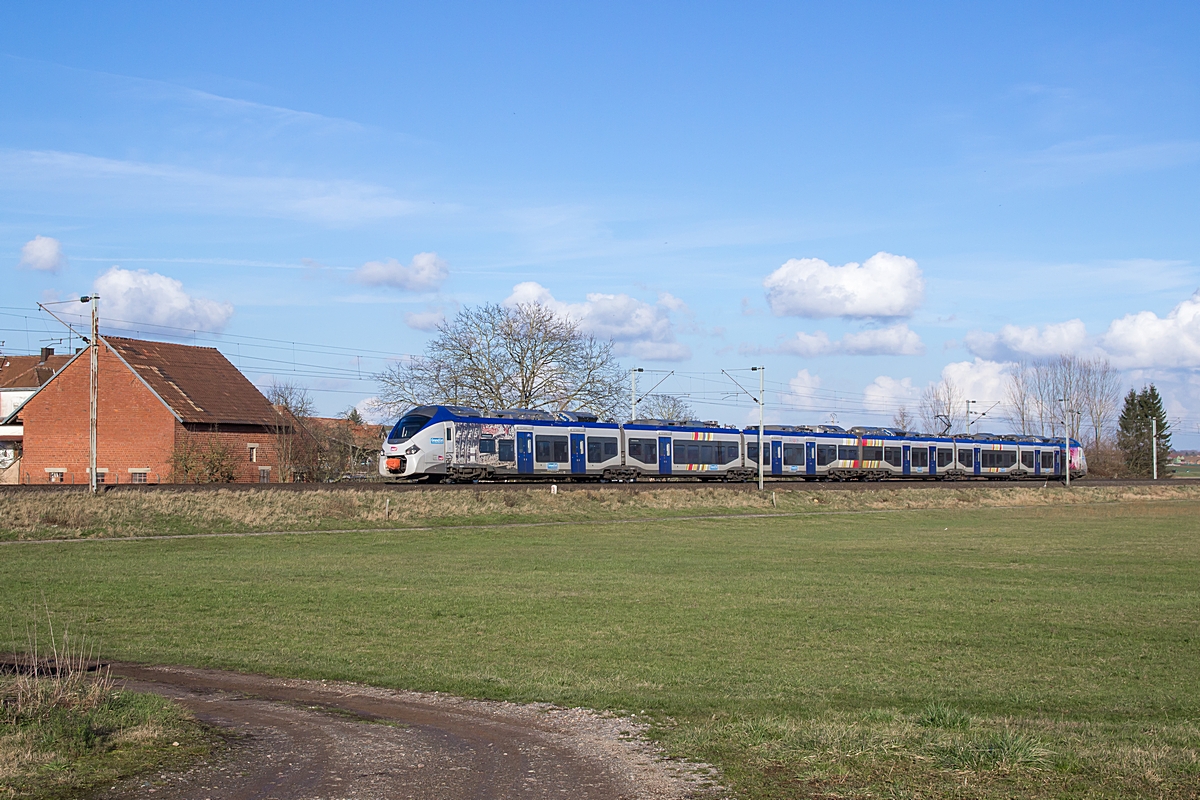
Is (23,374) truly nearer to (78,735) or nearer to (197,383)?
(197,383)

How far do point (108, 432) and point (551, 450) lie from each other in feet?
85.7

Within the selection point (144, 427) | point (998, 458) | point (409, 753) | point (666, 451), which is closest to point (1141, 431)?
point (998, 458)

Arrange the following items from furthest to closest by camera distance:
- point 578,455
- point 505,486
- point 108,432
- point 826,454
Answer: point 826,454
point 108,432
point 578,455
point 505,486

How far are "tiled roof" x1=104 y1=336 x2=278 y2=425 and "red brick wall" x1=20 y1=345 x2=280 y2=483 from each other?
775 mm

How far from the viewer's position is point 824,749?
24.2ft

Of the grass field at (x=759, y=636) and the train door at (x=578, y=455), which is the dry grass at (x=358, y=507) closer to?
the grass field at (x=759, y=636)

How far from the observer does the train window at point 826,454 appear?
208ft

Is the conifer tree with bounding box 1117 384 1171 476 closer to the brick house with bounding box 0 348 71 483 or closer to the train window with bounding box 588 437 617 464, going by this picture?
the train window with bounding box 588 437 617 464

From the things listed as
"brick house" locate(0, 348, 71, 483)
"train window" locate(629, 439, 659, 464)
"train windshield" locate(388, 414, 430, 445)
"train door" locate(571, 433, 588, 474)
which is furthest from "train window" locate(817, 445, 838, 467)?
"brick house" locate(0, 348, 71, 483)

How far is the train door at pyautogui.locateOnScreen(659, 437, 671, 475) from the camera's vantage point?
52781mm

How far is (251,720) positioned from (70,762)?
6.92 feet

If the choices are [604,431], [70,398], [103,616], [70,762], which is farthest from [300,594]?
[70,398]

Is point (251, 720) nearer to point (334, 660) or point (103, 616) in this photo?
point (334, 660)

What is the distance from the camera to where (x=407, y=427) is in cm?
4381
